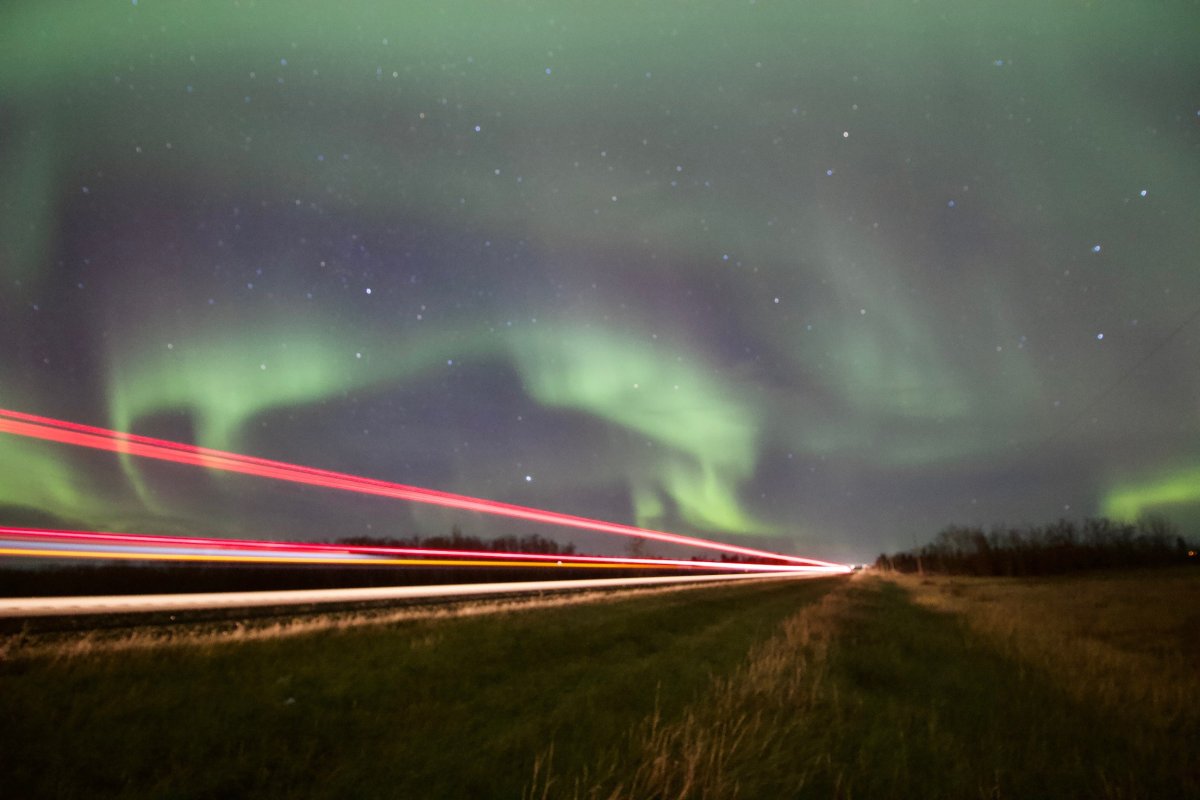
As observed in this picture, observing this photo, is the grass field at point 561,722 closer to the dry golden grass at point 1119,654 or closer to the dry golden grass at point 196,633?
the dry golden grass at point 1119,654

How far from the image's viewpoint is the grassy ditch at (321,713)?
17.0 ft

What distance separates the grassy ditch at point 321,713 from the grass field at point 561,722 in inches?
1.2

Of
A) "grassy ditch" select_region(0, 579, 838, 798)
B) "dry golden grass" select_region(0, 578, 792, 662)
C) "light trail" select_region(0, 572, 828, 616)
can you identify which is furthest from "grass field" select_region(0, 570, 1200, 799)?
"light trail" select_region(0, 572, 828, 616)

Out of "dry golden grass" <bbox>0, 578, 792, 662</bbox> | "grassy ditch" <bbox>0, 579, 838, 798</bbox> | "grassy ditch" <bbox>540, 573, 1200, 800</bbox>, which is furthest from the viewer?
"dry golden grass" <bbox>0, 578, 792, 662</bbox>

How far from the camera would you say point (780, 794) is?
5750 mm

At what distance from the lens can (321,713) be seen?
22.7ft

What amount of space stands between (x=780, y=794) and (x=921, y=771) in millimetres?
2113

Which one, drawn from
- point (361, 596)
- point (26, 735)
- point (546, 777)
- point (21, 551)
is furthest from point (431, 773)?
point (361, 596)

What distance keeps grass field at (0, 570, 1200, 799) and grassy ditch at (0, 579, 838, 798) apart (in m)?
0.03

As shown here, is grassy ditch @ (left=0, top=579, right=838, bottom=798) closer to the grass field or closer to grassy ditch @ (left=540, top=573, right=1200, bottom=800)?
the grass field

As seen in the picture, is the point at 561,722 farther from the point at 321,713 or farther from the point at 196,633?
the point at 196,633

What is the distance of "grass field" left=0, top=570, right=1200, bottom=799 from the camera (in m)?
5.43

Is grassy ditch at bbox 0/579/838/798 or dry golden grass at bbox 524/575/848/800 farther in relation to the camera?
dry golden grass at bbox 524/575/848/800

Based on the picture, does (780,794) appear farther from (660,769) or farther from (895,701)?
(895,701)
